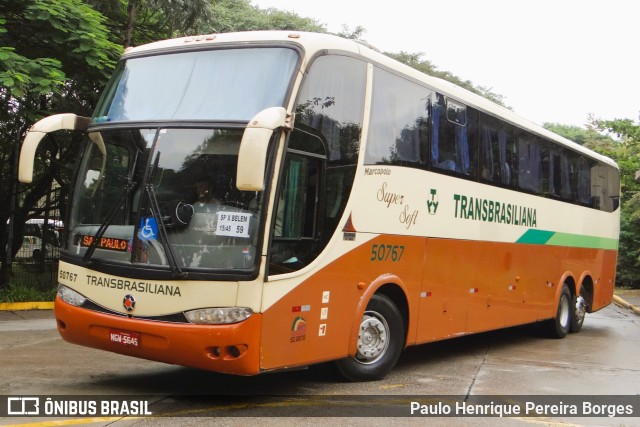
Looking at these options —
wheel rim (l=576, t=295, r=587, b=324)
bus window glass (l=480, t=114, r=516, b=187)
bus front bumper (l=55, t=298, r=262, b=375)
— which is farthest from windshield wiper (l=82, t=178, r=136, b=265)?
wheel rim (l=576, t=295, r=587, b=324)

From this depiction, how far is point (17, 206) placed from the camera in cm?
1556

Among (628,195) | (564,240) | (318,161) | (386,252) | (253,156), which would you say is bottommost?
(386,252)

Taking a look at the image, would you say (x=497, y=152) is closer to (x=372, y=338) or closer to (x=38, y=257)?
(x=372, y=338)

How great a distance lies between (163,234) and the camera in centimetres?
625

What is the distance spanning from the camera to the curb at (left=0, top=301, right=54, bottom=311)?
14016mm

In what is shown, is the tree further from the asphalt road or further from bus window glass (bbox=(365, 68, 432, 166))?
bus window glass (bbox=(365, 68, 432, 166))

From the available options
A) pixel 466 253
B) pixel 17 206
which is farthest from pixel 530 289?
pixel 17 206

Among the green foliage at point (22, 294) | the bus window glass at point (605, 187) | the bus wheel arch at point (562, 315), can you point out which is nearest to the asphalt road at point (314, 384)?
the bus wheel arch at point (562, 315)

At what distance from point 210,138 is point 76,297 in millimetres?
2082

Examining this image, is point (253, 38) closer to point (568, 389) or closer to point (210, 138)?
point (210, 138)

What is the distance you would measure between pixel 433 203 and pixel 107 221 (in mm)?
4071

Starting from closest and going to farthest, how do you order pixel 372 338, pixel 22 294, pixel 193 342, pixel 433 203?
1. pixel 193 342
2. pixel 372 338
3. pixel 433 203
4. pixel 22 294

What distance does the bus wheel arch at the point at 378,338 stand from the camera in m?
7.68

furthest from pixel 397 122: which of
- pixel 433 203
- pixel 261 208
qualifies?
pixel 261 208
